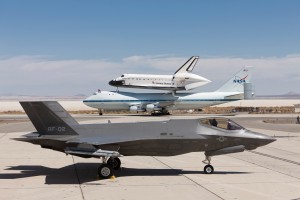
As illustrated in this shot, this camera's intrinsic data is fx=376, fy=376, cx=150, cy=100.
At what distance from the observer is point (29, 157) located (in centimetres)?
1834

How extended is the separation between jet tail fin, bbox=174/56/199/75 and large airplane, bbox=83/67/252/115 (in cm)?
624

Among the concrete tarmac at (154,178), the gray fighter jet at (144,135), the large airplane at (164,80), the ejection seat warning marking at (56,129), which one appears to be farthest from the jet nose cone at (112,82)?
the ejection seat warning marking at (56,129)

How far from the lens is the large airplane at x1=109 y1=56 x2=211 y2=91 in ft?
237

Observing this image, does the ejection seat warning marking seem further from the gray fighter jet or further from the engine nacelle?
the engine nacelle

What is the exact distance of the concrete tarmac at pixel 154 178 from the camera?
35.7 ft

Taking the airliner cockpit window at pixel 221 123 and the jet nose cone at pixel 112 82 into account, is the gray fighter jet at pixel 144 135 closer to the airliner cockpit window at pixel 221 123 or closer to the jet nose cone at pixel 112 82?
the airliner cockpit window at pixel 221 123

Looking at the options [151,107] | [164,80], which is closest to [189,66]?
[164,80]

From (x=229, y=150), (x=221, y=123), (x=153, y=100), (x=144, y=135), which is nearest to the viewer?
(x=144, y=135)

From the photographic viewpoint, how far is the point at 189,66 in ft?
247

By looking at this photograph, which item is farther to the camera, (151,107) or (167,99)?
(167,99)

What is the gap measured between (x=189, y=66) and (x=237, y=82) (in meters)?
10.5

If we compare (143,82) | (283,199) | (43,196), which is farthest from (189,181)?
(143,82)

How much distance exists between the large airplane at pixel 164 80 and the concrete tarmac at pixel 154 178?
53.2m

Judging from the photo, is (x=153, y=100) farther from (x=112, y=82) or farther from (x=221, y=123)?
(x=221, y=123)
